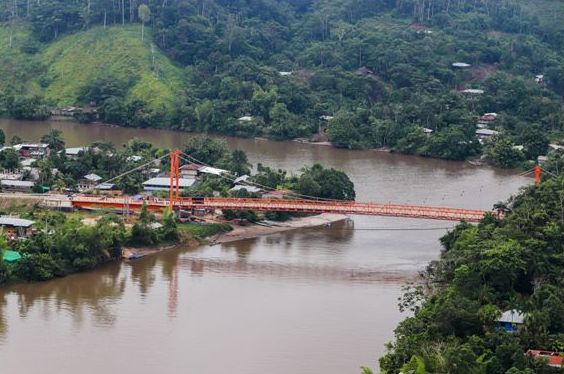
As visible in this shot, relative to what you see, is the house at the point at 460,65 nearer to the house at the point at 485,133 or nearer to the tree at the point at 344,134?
the house at the point at 485,133

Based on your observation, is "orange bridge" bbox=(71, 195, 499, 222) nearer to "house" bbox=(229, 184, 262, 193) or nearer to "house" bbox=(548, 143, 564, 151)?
"house" bbox=(229, 184, 262, 193)

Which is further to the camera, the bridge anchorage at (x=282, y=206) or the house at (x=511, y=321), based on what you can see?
the bridge anchorage at (x=282, y=206)

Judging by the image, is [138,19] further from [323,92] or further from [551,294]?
[551,294]

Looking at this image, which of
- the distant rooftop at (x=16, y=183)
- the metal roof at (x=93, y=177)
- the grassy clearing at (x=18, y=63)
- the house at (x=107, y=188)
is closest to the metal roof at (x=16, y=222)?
the distant rooftop at (x=16, y=183)

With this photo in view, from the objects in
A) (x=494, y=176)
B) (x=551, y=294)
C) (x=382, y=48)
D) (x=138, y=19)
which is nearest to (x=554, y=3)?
(x=382, y=48)

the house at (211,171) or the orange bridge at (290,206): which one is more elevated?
the house at (211,171)

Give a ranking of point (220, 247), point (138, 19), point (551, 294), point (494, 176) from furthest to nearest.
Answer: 1. point (138, 19)
2. point (494, 176)
3. point (220, 247)
4. point (551, 294)

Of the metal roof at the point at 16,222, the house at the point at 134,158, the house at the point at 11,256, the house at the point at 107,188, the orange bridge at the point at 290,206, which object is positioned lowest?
the house at the point at 11,256

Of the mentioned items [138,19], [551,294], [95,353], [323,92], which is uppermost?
[138,19]
